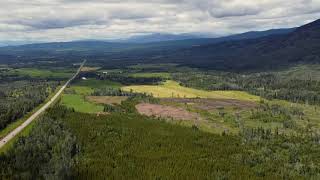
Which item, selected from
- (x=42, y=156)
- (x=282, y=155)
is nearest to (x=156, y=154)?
(x=42, y=156)

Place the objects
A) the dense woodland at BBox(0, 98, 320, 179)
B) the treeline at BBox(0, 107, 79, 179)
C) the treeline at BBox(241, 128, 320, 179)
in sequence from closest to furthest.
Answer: the treeline at BBox(0, 107, 79, 179), the dense woodland at BBox(0, 98, 320, 179), the treeline at BBox(241, 128, 320, 179)

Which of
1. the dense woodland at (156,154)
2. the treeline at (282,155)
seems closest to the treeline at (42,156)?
the dense woodland at (156,154)

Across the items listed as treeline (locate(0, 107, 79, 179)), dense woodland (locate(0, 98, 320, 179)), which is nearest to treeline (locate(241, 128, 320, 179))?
dense woodland (locate(0, 98, 320, 179))

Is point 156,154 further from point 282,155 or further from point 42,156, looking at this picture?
point 282,155

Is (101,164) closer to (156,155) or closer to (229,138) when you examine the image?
(156,155)

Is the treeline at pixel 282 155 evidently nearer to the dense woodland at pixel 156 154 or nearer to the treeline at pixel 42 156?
the dense woodland at pixel 156 154

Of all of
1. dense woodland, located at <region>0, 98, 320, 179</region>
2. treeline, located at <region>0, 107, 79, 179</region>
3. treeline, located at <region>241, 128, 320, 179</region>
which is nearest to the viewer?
treeline, located at <region>0, 107, 79, 179</region>

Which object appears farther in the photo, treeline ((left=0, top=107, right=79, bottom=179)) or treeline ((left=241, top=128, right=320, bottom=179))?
treeline ((left=241, top=128, right=320, bottom=179))

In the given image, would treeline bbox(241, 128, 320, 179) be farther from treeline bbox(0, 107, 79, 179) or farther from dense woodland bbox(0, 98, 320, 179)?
treeline bbox(0, 107, 79, 179)

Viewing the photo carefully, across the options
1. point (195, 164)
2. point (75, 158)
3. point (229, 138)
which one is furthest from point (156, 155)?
point (229, 138)
